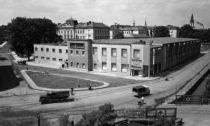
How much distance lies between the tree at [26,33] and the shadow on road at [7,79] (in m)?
23.6

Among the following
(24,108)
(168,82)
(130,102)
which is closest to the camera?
(24,108)

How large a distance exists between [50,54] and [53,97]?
150 ft

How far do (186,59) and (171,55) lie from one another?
21.9 m

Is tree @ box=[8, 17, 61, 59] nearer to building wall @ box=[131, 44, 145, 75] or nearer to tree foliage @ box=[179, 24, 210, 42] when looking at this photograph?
building wall @ box=[131, 44, 145, 75]

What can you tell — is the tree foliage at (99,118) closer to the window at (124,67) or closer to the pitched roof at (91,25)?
the window at (124,67)

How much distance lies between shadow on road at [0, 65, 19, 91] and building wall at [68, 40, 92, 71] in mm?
17253

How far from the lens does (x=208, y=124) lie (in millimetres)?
24016

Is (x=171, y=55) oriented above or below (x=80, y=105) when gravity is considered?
above

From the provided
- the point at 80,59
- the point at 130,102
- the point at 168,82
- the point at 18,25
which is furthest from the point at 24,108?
the point at 18,25

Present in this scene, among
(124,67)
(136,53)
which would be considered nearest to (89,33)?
(124,67)

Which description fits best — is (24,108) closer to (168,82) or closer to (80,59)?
(168,82)

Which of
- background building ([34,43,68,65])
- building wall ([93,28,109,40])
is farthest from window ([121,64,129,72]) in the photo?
building wall ([93,28,109,40])

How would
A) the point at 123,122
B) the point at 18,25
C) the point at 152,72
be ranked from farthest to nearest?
the point at 18,25, the point at 152,72, the point at 123,122

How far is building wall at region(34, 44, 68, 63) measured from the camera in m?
74.3
